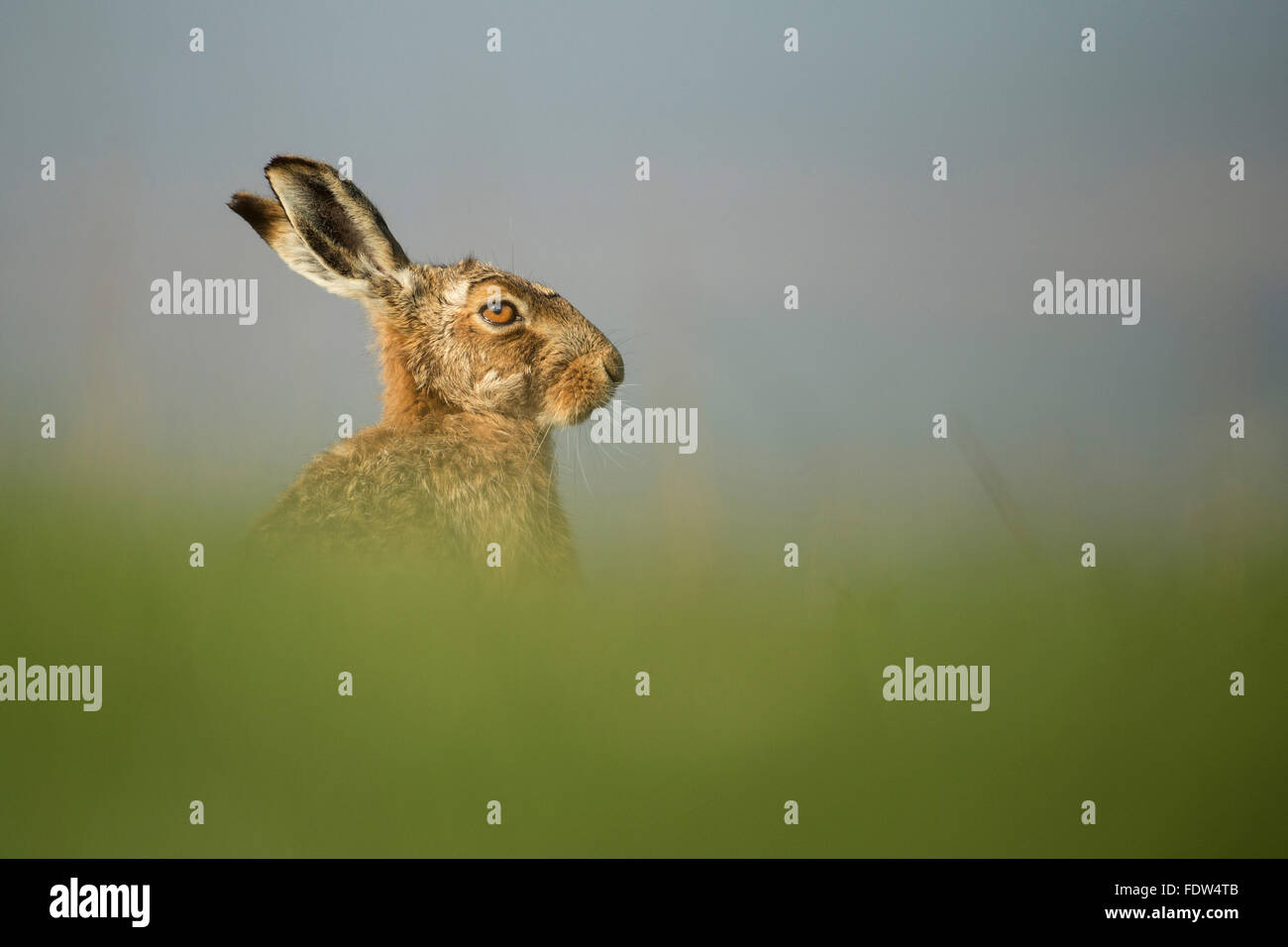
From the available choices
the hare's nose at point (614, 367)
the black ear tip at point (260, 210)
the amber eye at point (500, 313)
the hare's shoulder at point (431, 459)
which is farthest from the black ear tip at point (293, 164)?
the hare's nose at point (614, 367)

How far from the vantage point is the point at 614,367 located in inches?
234

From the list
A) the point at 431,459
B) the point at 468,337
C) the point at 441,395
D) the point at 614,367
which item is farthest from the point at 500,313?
the point at 431,459

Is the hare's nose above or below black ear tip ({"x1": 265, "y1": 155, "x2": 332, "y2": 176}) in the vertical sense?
below

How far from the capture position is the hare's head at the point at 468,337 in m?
5.84

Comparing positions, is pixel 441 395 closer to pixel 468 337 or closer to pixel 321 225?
pixel 468 337

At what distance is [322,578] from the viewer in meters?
5.27

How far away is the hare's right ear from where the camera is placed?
5.37 metres

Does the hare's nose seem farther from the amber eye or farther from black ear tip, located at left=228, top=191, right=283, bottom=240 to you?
black ear tip, located at left=228, top=191, right=283, bottom=240

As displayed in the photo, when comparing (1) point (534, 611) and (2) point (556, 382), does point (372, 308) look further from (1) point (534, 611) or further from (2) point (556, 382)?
(1) point (534, 611)

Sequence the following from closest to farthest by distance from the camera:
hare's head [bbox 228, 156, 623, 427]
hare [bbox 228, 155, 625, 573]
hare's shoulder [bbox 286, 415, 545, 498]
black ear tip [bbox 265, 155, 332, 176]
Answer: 1. black ear tip [bbox 265, 155, 332, 176]
2. hare [bbox 228, 155, 625, 573]
3. hare's shoulder [bbox 286, 415, 545, 498]
4. hare's head [bbox 228, 156, 623, 427]

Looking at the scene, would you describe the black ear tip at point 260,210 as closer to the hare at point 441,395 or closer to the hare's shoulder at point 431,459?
the hare at point 441,395

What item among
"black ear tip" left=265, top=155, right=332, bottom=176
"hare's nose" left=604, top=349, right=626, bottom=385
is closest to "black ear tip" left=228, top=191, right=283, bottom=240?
"black ear tip" left=265, top=155, right=332, bottom=176
